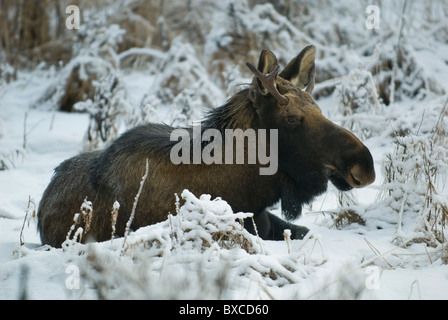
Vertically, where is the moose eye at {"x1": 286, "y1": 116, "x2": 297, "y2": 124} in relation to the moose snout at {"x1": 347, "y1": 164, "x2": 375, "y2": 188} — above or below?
above

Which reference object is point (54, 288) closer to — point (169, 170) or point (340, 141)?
point (169, 170)

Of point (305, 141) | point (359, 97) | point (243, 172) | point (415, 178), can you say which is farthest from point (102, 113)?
point (415, 178)

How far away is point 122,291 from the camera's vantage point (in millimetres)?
2445

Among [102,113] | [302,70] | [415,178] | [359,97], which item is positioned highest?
[302,70]

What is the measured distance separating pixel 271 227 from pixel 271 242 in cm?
77

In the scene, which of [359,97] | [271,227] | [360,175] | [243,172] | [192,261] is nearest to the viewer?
[192,261]

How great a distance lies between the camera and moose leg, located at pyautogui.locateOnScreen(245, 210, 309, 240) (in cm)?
419

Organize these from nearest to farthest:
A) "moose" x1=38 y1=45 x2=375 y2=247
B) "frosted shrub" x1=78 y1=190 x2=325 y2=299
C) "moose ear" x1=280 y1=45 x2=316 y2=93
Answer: "frosted shrub" x1=78 y1=190 x2=325 y2=299
"moose" x1=38 y1=45 x2=375 y2=247
"moose ear" x1=280 y1=45 x2=316 y2=93

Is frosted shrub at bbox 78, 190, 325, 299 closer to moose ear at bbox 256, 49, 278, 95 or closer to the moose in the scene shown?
the moose

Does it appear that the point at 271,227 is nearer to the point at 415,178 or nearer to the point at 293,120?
the point at 293,120

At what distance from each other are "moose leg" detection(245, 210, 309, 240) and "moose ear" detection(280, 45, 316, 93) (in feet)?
3.45

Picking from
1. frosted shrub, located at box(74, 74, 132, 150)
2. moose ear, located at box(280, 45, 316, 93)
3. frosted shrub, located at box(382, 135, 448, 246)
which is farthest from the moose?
frosted shrub, located at box(74, 74, 132, 150)

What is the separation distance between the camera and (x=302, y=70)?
15.3 feet
